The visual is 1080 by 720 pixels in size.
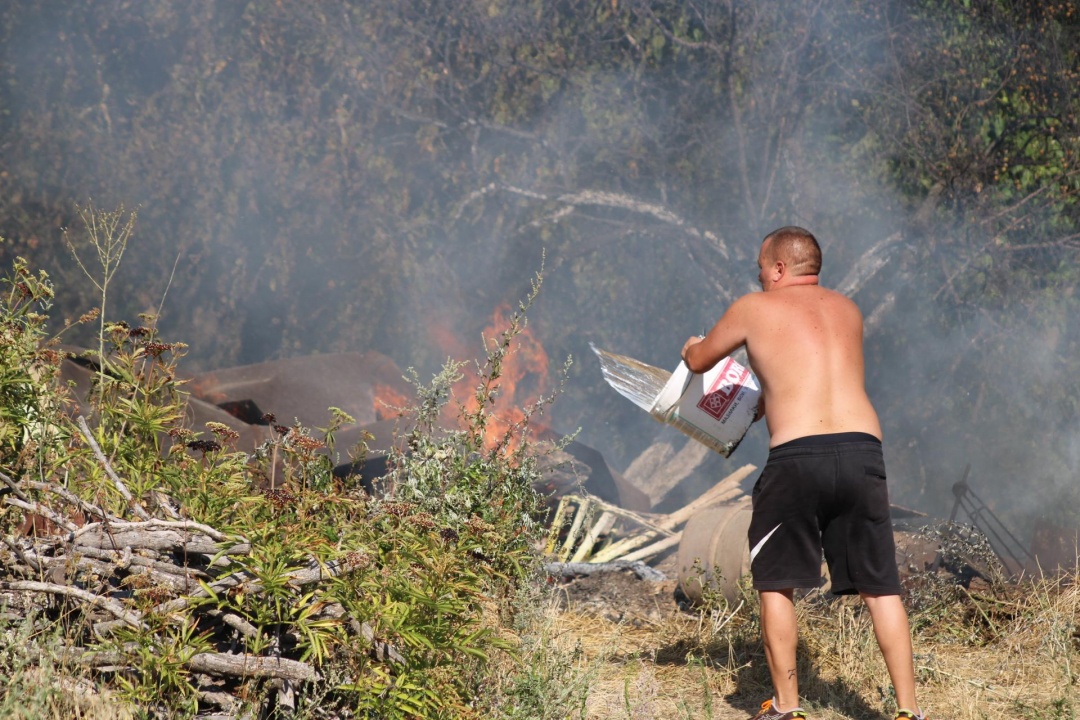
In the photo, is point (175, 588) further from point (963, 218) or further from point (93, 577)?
point (963, 218)

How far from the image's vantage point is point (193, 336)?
10156 millimetres

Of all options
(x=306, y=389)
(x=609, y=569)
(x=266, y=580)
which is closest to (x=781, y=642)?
(x=266, y=580)

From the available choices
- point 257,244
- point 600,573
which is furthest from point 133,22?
point 600,573

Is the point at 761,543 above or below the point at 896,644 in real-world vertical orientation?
above

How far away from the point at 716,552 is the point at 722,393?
6.20 feet

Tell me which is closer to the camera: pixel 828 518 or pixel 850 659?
pixel 828 518

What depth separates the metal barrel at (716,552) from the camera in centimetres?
531

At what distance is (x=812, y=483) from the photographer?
11.5 feet

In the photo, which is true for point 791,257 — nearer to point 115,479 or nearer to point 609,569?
point 115,479

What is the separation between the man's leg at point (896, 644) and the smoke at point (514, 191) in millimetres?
6099

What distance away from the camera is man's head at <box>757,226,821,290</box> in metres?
3.80

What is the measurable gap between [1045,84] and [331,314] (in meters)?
7.19

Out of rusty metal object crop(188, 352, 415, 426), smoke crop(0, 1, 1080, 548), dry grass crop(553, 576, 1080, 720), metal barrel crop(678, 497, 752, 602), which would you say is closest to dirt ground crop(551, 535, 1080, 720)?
dry grass crop(553, 576, 1080, 720)

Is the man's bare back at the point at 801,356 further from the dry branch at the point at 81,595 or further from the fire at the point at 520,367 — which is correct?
the fire at the point at 520,367
